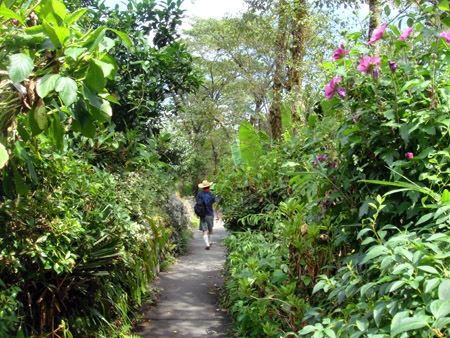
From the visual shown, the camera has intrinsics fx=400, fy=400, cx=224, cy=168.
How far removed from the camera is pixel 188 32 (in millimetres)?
28188

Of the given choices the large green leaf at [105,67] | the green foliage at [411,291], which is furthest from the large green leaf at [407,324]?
the large green leaf at [105,67]

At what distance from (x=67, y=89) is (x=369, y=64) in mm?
1651

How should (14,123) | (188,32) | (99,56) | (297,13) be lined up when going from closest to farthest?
1. (99,56)
2. (14,123)
3. (297,13)
4. (188,32)

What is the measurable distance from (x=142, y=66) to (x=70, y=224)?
111 inches

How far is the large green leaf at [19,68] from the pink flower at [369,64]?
176cm

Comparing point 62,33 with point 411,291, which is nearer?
point 411,291

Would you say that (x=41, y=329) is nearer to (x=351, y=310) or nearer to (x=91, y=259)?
(x=91, y=259)

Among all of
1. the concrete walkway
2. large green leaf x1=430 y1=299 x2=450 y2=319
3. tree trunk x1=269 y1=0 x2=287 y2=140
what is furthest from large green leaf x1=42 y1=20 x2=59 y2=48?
tree trunk x1=269 y1=0 x2=287 y2=140

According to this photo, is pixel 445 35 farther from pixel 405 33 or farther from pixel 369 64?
pixel 369 64

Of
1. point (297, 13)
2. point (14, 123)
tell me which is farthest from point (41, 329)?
point (297, 13)

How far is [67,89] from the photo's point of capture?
5.58 ft

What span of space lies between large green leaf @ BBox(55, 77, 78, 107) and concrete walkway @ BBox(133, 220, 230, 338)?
4065 mm

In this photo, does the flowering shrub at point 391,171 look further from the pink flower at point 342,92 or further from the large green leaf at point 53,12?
the large green leaf at point 53,12

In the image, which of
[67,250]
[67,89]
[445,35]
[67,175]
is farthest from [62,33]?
[67,250]
